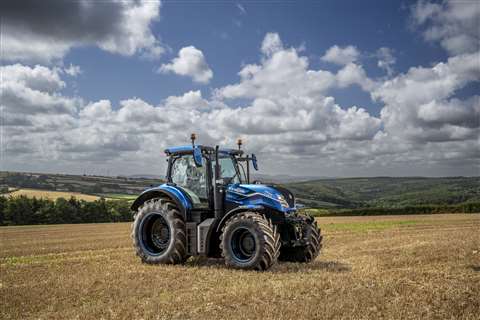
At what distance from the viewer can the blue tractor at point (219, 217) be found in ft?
32.8

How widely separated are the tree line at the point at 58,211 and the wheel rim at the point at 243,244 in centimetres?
4535

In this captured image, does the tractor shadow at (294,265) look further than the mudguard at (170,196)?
No

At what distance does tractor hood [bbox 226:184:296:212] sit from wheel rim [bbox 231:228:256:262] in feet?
2.70

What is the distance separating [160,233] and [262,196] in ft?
10.4

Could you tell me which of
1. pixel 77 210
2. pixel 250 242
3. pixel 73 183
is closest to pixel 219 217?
pixel 250 242

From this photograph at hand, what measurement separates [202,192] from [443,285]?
5846mm

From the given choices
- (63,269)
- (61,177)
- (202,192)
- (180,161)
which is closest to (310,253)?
(202,192)

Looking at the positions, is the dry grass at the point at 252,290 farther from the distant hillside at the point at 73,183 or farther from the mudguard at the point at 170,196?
A: the distant hillside at the point at 73,183

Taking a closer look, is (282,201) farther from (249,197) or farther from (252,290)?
(252,290)

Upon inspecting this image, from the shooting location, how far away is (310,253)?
35.9ft

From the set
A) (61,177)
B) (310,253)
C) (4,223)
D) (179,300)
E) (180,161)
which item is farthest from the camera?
(61,177)

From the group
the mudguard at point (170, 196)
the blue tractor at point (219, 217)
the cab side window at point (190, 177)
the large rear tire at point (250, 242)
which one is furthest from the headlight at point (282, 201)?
the mudguard at point (170, 196)

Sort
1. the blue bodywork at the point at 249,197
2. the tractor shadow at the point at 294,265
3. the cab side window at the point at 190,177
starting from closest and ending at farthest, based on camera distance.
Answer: the tractor shadow at the point at 294,265, the blue bodywork at the point at 249,197, the cab side window at the point at 190,177

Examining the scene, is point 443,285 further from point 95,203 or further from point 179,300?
point 95,203
